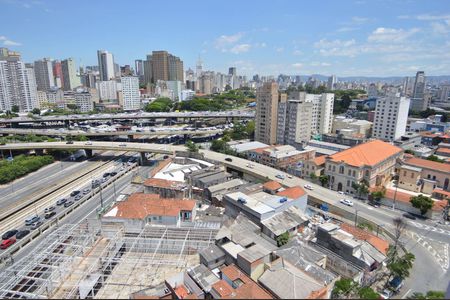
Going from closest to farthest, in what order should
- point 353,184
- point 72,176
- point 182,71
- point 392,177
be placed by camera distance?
point 353,184 → point 392,177 → point 72,176 → point 182,71

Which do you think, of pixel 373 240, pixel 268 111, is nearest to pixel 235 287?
pixel 373 240

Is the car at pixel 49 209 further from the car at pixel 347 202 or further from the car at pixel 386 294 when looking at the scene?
the car at pixel 347 202

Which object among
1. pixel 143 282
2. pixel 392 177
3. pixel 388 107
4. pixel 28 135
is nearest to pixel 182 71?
pixel 28 135

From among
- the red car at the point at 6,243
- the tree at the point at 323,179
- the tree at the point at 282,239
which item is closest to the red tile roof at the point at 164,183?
the red car at the point at 6,243

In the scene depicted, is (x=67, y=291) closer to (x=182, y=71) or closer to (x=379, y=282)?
(x=379, y=282)

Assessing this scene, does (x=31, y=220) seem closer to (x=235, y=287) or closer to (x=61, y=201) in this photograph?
→ (x=61, y=201)

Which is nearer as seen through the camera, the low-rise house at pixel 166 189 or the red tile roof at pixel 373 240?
the red tile roof at pixel 373 240

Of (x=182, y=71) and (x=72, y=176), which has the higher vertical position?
(x=182, y=71)
